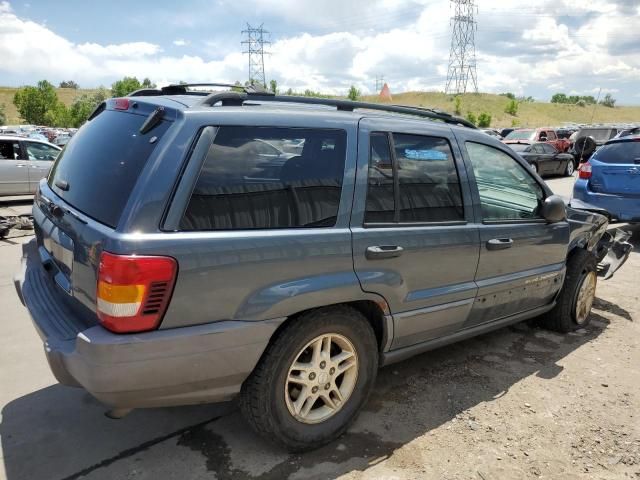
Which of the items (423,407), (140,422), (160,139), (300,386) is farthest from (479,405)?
(160,139)

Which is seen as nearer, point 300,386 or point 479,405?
point 300,386

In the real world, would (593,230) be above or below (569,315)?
above

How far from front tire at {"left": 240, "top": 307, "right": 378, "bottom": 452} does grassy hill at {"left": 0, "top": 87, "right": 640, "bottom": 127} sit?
89.2 meters

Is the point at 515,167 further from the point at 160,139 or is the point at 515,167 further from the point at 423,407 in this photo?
the point at 160,139

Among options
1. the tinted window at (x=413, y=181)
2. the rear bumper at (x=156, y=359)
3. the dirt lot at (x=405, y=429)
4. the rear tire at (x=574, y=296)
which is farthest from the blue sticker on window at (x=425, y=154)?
the rear tire at (x=574, y=296)

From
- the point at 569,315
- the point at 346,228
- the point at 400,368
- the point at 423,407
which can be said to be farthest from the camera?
the point at 569,315

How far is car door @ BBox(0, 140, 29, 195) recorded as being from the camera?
1176 cm

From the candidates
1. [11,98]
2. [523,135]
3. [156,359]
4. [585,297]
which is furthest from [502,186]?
[11,98]

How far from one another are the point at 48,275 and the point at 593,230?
4418 millimetres

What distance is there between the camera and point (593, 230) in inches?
185

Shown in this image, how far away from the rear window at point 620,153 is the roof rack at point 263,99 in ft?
19.4

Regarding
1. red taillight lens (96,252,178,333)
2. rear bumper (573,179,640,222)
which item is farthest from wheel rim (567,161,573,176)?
red taillight lens (96,252,178,333)

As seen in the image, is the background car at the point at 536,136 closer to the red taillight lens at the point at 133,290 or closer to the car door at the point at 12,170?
the car door at the point at 12,170

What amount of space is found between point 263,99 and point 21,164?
11.4 metres
